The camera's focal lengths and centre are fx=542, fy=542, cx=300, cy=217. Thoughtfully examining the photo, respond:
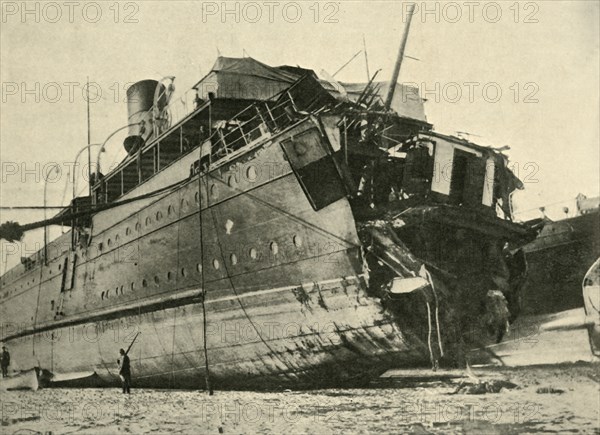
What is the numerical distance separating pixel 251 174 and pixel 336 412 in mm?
4649

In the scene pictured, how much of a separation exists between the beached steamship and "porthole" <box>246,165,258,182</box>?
0.03m

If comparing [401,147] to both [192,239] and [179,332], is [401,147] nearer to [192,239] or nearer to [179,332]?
[192,239]

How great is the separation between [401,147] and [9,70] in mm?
6907

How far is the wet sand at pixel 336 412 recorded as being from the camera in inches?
273

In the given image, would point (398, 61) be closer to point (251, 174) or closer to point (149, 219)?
point (251, 174)

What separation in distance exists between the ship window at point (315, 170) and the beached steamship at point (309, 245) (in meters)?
0.02

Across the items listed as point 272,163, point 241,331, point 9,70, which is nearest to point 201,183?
point 272,163

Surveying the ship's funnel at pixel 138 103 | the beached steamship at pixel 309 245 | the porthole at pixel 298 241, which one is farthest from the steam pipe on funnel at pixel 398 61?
the ship's funnel at pixel 138 103

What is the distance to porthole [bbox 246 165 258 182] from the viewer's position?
402 inches

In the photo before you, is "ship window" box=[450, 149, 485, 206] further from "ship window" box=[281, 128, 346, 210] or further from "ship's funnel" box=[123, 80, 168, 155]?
"ship's funnel" box=[123, 80, 168, 155]

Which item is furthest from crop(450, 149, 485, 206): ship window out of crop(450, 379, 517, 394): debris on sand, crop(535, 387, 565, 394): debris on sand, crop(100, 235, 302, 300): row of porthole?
crop(535, 387, 565, 394): debris on sand

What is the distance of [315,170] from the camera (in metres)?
9.48

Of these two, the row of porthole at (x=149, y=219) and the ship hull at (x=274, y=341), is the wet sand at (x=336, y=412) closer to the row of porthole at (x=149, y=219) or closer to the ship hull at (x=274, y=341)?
the ship hull at (x=274, y=341)

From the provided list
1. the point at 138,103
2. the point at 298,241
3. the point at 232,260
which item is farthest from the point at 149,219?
the point at 138,103
